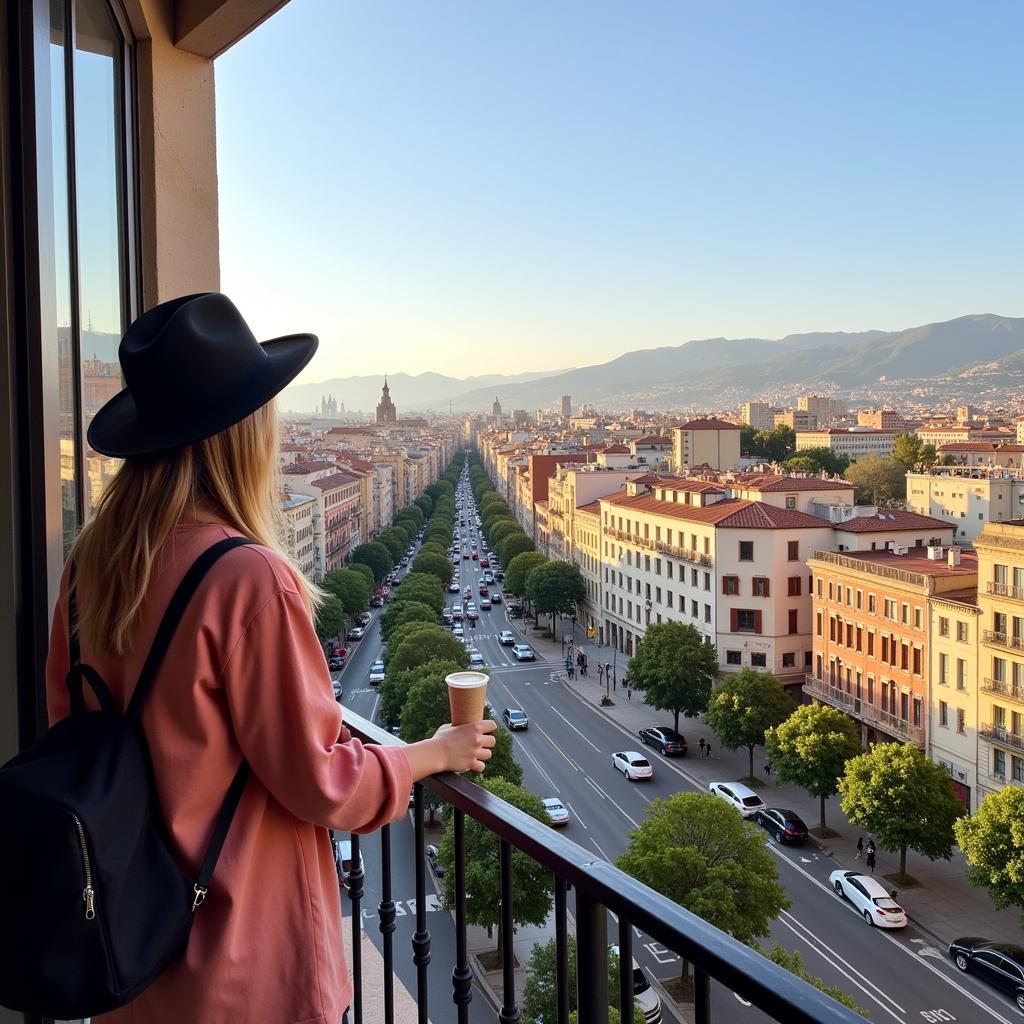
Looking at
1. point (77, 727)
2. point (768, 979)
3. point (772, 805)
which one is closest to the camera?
point (768, 979)

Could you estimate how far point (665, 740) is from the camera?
26.9 metres

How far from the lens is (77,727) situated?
4.33ft

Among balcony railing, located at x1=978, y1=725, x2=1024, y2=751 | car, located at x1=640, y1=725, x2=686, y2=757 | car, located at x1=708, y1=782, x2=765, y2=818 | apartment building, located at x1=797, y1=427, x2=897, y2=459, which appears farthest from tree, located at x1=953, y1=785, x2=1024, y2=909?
apartment building, located at x1=797, y1=427, x2=897, y2=459

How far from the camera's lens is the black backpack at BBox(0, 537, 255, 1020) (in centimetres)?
121

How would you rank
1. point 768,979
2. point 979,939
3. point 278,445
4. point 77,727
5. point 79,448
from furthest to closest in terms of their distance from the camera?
point 979,939 < point 79,448 < point 278,445 < point 77,727 < point 768,979

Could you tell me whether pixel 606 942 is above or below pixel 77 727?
below

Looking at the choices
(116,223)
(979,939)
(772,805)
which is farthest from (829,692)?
(116,223)

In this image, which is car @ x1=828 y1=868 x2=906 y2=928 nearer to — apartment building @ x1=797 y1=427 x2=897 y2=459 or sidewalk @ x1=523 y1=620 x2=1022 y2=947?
sidewalk @ x1=523 y1=620 x2=1022 y2=947

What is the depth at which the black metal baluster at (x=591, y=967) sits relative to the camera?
1.48 meters

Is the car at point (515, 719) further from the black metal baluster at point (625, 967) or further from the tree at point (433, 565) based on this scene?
the black metal baluster at point (625, 967)

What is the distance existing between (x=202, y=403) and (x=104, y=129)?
6.14 ft

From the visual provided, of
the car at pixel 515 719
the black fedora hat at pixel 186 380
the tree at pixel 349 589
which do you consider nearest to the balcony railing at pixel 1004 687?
the car at pixel 515 719

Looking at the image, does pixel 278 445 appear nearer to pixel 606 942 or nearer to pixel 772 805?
pixel 606 942

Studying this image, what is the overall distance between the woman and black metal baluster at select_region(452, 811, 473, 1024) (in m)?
0.37
